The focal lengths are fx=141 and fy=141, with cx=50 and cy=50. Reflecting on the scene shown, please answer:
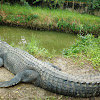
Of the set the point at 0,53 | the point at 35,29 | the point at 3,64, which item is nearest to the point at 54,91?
the point at 3,64

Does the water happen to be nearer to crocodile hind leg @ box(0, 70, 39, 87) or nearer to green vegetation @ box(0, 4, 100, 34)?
green vegetation @ box(0, 4, 100, 34)

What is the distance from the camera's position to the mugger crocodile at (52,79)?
9.46ft

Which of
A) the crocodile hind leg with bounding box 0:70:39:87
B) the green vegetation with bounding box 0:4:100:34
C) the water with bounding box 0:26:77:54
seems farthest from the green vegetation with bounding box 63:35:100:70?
the green vegetation with bounding box 0:4:100:34

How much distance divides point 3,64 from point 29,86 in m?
1.39

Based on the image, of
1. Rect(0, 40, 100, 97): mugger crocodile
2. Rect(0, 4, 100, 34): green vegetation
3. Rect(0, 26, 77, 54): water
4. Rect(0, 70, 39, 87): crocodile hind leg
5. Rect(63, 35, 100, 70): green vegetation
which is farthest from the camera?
Rect(0, 4, 100, 34): green vegetation

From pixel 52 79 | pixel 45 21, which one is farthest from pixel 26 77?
pixel 45 21

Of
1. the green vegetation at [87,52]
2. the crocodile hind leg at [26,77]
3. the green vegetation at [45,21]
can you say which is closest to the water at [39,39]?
the green vegetation at [45,21]

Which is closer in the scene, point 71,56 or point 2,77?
point 2,77

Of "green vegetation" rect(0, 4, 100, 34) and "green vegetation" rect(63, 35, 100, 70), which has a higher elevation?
"green vegetation" rect(0, 4, 100, 34)

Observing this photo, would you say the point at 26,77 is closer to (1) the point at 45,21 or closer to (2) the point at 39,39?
(2) the point at 39,39

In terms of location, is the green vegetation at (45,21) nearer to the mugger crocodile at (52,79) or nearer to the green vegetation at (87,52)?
the green vegetation at (87,52)

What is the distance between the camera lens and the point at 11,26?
10250 millimetres

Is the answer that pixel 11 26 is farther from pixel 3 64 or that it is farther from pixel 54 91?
pixel 54 91

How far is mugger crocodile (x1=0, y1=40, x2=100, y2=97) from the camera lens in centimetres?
288
